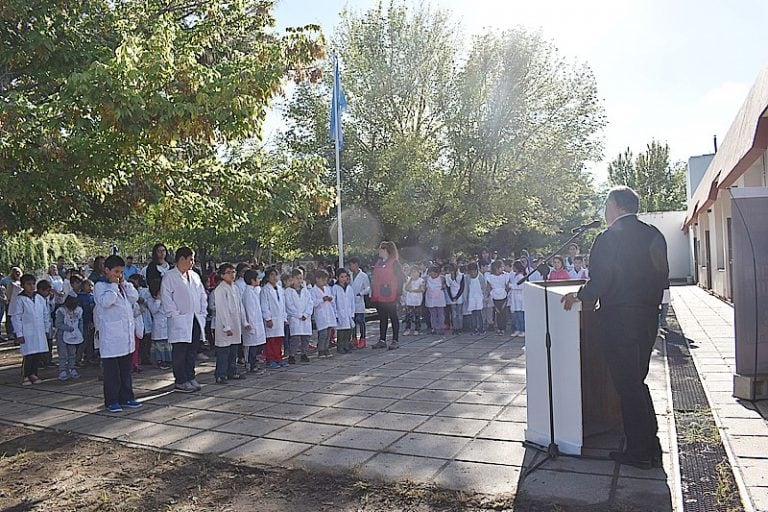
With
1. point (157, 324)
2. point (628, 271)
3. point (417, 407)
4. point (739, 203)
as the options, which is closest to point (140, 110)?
point (417, 407)

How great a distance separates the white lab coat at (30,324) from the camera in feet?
30.9

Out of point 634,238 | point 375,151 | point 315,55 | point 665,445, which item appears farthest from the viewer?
point 375,151

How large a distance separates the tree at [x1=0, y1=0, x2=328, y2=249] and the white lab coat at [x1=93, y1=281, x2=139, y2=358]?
4.37 feet

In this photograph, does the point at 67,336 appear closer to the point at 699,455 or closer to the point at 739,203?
the point at 699,455

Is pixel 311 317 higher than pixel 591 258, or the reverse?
pixel 591 258

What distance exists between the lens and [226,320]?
874 cm

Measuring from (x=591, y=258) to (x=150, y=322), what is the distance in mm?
7865

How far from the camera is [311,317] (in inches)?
443

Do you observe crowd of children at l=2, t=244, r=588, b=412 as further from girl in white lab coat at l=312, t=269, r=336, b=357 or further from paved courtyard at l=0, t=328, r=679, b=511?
paved courtyard at l=0, t=328, r=679, b=511

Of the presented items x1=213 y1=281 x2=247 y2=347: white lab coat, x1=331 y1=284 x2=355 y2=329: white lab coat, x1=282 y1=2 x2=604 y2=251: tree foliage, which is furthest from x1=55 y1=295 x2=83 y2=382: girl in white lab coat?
x1=282 y1=2 x2=604 y2=251: tree foliage

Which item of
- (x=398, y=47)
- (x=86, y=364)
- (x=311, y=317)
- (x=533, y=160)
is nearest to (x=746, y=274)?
(x=311, y=317)

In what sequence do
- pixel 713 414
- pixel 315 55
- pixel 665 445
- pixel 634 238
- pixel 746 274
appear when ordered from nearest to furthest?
pixel 634 238 → pixel 665 445 → pixel 713 414 → pixel 746 274 → pixel 315 55

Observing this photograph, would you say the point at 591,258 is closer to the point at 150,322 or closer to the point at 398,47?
the point at 150,322

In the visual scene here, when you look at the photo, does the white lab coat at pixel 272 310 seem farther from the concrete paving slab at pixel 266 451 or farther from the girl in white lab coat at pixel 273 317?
the concrete paving slab at pixel 266 451
